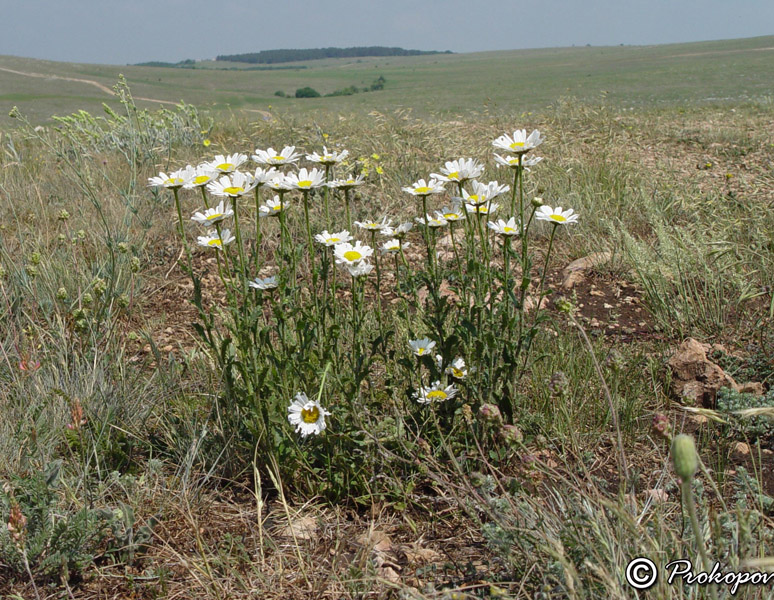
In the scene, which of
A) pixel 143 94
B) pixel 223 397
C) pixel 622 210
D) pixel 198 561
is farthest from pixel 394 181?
pixel 143 94

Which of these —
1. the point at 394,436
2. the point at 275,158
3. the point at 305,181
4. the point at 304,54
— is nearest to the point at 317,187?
the point at 305,181

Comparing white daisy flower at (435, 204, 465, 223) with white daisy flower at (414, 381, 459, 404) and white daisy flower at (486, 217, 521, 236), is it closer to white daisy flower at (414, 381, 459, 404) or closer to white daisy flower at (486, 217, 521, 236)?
white daisy flower at (486, 217, 521, 236)

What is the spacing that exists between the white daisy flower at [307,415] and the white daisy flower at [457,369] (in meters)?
0.50

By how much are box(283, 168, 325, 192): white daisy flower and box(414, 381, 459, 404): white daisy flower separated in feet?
2.53

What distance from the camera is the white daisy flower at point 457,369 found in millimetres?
2086

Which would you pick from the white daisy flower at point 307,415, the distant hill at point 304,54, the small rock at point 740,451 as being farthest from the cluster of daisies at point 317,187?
the distant hill at point 304,54

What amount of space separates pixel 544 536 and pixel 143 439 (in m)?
1.52

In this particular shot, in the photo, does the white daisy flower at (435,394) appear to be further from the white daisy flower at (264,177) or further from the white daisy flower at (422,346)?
the white daisy flower at (264,177)

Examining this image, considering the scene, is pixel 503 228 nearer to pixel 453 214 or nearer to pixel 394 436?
pixel 453 214

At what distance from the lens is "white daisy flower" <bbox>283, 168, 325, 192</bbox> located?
1968 millimetres

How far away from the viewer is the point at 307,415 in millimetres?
1838

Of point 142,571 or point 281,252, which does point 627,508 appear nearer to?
point 281,252

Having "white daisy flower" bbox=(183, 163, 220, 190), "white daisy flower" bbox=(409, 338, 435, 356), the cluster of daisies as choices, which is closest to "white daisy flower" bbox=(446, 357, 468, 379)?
the cluster of daisies

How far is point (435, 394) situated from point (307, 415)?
44cm
